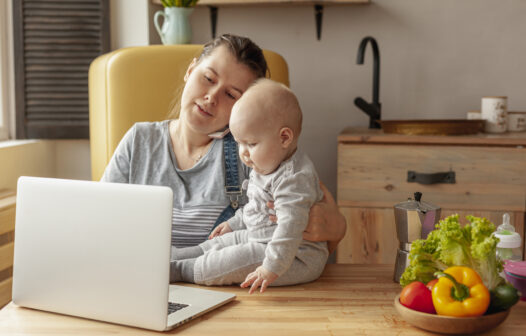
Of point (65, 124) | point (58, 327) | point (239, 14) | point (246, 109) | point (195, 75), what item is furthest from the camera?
point (239, 14)

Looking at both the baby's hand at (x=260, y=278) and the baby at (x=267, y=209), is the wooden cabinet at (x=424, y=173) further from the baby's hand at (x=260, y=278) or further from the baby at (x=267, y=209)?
the baby's hand at (x=260, y=278)

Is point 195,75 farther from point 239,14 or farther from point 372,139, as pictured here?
point 239,14

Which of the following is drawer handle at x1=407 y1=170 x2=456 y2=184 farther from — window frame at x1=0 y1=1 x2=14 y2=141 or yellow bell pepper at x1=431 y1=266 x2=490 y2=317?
window frame at x1=0 y1=1 x2=14 y2=141

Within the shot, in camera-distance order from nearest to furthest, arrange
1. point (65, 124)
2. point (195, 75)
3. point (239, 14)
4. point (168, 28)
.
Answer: point (195, 75)
point (168, 28)
point (65, 124)
point (239, 14)

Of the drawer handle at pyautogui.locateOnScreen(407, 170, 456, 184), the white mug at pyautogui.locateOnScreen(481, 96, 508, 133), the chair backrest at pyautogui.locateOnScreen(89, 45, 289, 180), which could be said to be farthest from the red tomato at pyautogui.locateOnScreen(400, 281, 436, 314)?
the white mug at pyautogui.locateOnScreen(481, 96, 508, 133)

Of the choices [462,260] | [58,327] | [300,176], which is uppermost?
[300,176]

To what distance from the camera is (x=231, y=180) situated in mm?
1461

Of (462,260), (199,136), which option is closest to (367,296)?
(462,260)

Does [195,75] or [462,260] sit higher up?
[195,75]

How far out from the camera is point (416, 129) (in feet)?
7.19

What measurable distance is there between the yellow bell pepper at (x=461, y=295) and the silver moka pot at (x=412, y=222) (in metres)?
0.22

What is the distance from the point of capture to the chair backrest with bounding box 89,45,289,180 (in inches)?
72.2

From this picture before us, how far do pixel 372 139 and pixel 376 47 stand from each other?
1.70 ft

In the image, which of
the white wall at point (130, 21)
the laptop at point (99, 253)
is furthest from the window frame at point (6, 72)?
the laptop at point (99, 253)
